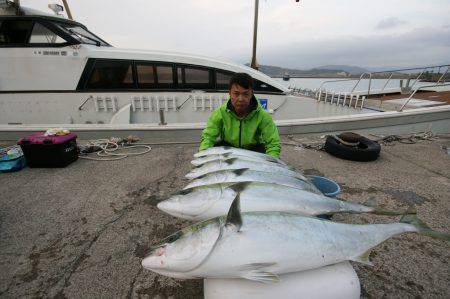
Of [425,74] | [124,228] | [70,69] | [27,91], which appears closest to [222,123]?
[124,228]

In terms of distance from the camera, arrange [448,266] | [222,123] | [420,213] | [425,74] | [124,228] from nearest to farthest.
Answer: [448,266]
[124,228]
[420,213]
[222,123]
[425,74]

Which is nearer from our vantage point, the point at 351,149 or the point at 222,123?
the point at 222,123

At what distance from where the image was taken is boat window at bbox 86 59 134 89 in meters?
7.32

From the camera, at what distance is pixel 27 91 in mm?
7215

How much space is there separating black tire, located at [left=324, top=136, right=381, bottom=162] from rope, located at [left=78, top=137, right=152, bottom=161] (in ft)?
13.6

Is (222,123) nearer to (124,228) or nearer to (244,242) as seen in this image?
(124,228)

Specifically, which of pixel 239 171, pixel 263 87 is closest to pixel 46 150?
pixel 239 171

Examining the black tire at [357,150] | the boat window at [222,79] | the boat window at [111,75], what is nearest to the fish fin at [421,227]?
the black tire at [357,150]

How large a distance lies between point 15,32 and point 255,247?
916 centimetres

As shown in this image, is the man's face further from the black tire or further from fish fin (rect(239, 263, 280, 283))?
the black tire

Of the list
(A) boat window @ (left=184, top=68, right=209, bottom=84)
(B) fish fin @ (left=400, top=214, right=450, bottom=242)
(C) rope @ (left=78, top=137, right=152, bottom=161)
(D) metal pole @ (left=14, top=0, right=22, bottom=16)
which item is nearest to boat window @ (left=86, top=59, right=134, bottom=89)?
(A) boat window @ (left=184, top=68, right=209, bottom=84)

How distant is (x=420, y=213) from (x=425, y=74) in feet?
27.6

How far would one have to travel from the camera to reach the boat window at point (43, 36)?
23.1 ft

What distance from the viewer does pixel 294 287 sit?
157 centimetres
